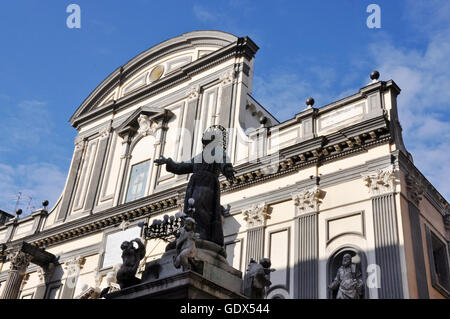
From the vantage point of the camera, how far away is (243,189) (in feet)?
63.9

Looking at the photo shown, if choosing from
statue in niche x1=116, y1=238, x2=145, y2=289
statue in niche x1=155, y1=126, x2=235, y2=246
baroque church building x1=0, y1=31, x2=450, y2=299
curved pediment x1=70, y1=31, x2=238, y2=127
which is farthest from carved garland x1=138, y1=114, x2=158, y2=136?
statue in niche x1=116, y1=238, x2=145, y2=289

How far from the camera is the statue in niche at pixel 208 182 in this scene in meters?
8.77

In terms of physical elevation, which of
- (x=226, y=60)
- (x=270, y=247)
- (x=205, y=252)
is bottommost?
(x=205, y=252)

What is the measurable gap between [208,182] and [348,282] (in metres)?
7.39

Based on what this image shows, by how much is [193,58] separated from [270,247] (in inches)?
460

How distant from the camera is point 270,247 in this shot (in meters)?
17.6

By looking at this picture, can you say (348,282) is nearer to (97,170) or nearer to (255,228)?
(255,228)

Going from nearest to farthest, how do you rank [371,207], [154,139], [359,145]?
[371,207], [359,145], [154,139]

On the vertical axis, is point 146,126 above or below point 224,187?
above

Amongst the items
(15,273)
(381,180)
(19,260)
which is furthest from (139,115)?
(381,180)

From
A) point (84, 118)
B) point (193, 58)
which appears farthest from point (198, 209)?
point (84, 118)

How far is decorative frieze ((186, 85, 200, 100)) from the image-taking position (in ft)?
79.1

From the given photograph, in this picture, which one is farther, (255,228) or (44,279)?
(44,279)

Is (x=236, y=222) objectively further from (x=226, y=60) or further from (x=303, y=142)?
(x=226, y=60)
